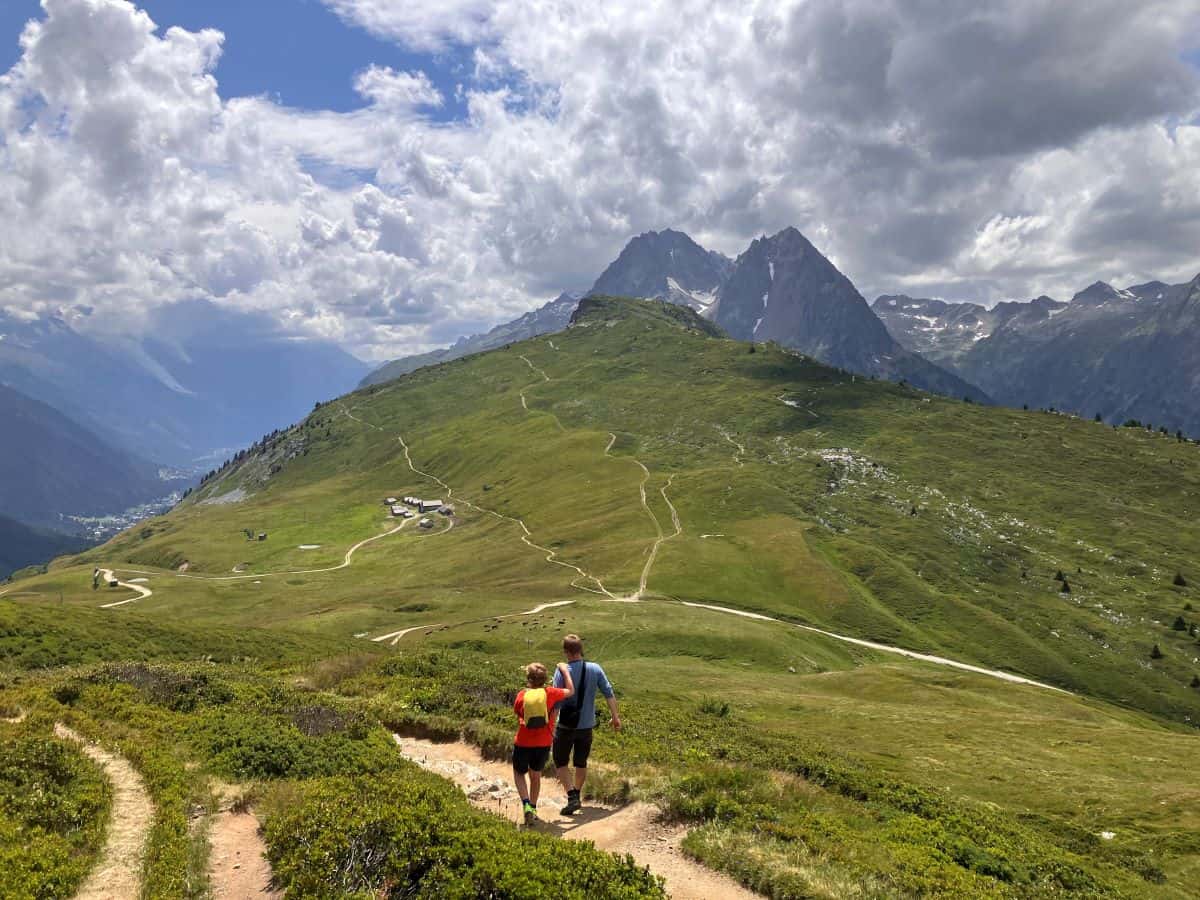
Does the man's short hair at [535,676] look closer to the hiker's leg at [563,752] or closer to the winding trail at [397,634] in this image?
the hiker's leg at [563,752]

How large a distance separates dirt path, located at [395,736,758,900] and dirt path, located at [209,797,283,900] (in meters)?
5.99

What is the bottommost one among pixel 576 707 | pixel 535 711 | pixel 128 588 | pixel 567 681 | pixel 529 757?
pixel 128 588

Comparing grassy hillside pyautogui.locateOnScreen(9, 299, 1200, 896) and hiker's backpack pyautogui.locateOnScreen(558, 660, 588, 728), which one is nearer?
hiker's backpack pyautogui.locateOnScreen(558, 660, 588, 728)

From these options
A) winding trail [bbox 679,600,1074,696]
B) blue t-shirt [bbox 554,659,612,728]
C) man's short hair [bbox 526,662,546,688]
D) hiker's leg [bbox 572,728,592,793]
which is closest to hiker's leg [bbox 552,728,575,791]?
hiker's leg [bbox 572,728,592,793]

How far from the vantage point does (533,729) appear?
701 inches

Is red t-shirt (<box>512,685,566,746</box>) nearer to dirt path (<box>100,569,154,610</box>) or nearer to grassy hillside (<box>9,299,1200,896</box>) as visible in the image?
grassy hillside (<box>9,299,1200,896</box>)

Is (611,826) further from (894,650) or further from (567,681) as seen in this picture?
(894,650)

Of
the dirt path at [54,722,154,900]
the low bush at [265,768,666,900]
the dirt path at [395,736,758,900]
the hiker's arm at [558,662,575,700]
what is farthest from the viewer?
the hiker's arm at [558,662,575,700]

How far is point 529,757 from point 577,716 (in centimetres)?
172

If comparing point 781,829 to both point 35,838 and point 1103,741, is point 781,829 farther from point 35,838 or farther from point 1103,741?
point 1103,741

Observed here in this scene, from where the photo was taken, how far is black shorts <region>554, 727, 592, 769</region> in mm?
18931

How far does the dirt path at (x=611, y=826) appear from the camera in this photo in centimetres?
1612

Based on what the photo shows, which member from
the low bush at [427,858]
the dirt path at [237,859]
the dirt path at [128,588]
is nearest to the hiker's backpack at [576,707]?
the low bush at [427,858]

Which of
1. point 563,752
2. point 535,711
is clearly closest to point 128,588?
point 563,752
